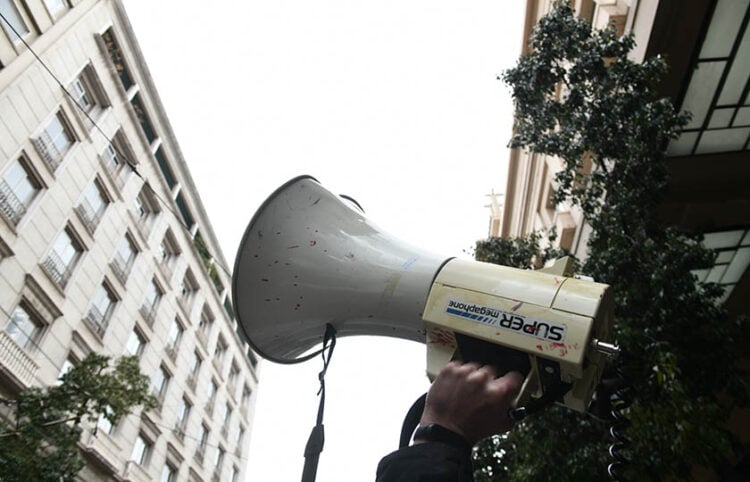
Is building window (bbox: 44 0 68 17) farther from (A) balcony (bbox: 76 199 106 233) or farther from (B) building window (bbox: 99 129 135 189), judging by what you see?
(A) balcony (bbox: 76 199 106 233)

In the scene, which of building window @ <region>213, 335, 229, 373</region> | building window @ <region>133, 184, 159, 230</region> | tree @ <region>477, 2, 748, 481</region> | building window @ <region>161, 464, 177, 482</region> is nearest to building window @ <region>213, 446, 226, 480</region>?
building window @ <region>213, 335, 229, 373</region>

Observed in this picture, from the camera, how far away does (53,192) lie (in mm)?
13945

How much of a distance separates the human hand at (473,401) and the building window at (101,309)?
634 inches

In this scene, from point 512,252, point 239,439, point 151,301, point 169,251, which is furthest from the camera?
point 239,439

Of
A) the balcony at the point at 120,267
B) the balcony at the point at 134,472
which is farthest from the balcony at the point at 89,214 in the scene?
the balcony at the point at 134,472

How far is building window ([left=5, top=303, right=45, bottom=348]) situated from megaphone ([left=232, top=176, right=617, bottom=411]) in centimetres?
1275

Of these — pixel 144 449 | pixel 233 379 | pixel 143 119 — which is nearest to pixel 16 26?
pixel 143 119

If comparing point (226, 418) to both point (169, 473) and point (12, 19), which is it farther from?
point (12, 19)

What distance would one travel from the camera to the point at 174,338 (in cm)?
2073

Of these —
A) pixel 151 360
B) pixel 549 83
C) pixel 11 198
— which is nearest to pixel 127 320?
pixel 151 360

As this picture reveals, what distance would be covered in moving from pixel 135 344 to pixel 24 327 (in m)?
5.01

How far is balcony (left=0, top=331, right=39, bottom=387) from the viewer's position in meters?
11.3

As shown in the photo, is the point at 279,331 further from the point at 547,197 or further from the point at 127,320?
the point at 127,320

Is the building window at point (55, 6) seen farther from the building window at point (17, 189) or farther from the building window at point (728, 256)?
the building window at point (728, 256)
